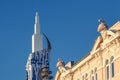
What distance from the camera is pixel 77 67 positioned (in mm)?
67188

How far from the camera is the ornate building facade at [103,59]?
188ft

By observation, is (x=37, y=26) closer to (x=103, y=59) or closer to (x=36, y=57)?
(x=36, y=57)

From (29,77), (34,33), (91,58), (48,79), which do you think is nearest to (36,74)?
(29,77)

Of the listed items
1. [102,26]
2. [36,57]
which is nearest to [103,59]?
[102,26]

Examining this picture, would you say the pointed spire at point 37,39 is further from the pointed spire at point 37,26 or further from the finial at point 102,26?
the finial at point 102,26

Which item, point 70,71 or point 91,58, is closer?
point 91,58

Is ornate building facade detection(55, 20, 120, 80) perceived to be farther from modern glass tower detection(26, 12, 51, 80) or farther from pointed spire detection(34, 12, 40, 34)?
pointed spire detection(34, 12, 40, 34)

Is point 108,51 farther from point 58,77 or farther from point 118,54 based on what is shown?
point 58,77

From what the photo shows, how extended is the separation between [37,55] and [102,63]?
73.0 meters

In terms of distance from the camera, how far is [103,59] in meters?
60.3

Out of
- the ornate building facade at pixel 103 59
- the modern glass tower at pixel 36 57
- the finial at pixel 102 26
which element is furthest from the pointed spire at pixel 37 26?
the finial at pixel 102 26

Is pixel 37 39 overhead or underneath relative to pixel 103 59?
overhead

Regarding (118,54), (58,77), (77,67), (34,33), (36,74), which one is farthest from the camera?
(34,33)

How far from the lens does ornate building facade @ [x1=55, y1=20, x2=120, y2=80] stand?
2255 inches
